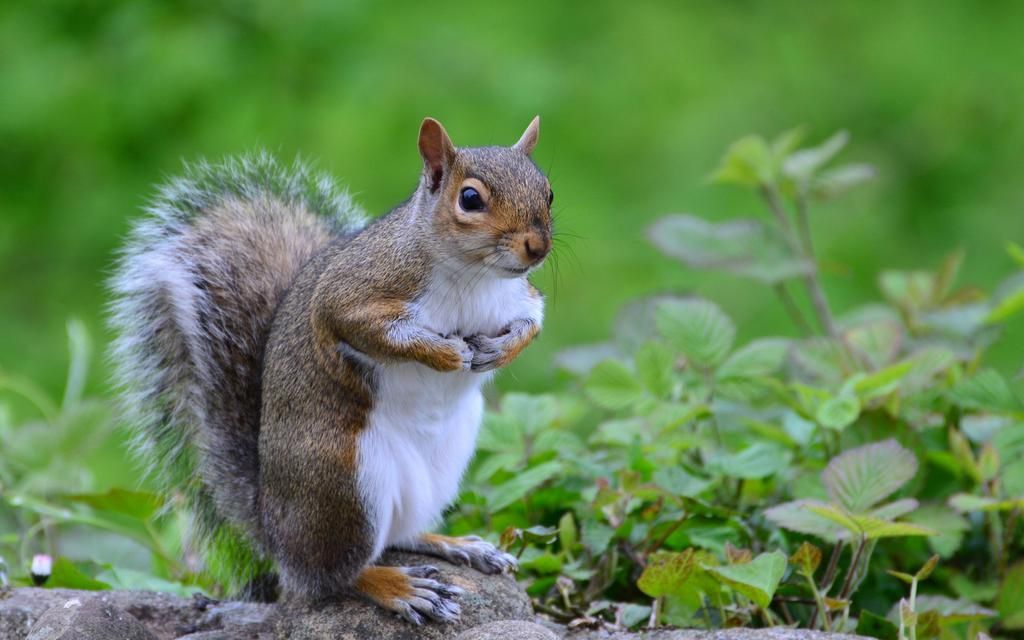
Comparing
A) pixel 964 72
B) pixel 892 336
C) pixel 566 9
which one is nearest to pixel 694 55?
pixel 566 9

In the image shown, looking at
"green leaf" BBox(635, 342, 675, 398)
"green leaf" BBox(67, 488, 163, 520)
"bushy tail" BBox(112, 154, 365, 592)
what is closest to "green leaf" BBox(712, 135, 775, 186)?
"green leaf" BBox(635, 342, 675, 398)

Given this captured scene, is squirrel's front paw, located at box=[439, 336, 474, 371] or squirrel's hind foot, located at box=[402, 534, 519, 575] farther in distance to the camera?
squirrel's hind foot, located at box=[402, 534, 519, 575]

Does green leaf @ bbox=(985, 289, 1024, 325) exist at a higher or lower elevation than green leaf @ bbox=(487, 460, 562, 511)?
higher

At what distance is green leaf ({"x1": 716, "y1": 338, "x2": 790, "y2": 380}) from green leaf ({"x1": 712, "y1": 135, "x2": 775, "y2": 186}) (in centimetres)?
42

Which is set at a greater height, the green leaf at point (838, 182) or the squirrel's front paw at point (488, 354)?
the green leaf at point (838, 182)

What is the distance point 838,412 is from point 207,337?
935 mm

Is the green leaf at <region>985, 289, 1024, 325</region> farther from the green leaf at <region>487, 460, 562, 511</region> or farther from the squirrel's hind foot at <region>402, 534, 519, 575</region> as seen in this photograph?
the squirrel's hind foot at <region>402, 534, 519, 575</region>

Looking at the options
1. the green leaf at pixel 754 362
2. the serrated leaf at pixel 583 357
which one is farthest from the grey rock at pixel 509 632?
the serrated leaf at pixel 583 357

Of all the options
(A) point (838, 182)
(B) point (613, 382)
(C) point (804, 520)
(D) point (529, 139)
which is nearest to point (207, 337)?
(D) point (529, 139)

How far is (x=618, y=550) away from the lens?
2096mm

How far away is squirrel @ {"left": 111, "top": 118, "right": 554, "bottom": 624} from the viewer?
6.02 feet

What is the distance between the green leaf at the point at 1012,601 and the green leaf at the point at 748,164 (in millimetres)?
919

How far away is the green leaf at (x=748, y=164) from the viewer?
2613mm

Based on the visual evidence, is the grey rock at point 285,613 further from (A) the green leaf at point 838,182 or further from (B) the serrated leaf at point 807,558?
(A) the green leaf at point 838,182
